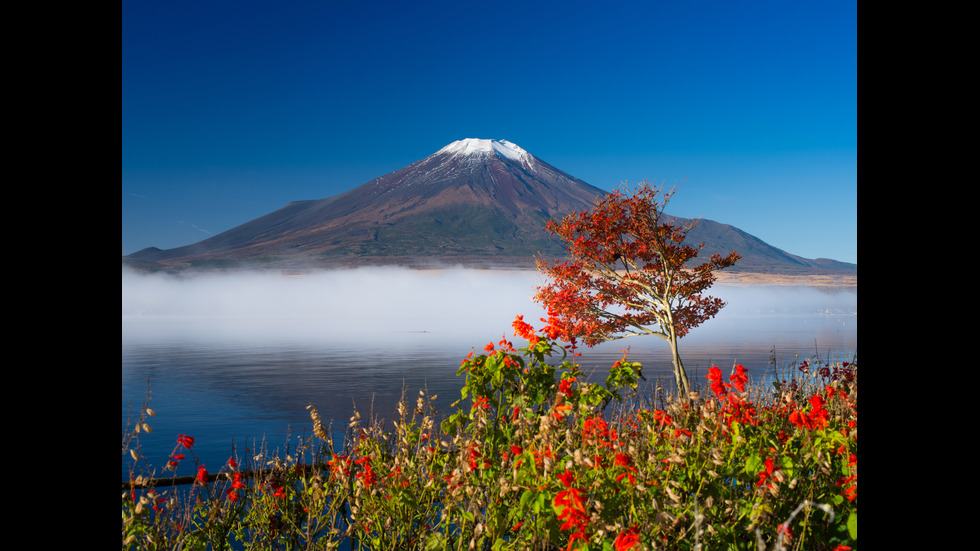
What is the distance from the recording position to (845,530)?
2490mm

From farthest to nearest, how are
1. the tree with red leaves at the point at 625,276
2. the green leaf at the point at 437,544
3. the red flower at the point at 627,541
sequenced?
the tree with red leaves at the point at 625,276
the green leaf at the point at 437,544
the red flower at the point at 627,541

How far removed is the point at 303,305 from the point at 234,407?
327ft

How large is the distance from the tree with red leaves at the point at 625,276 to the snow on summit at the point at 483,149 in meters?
142

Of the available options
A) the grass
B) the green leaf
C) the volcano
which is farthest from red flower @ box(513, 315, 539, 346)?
the volcano

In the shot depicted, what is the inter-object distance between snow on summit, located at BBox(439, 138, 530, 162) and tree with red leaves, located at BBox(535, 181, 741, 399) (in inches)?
5592

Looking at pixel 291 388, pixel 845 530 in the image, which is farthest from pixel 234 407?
pixel 845 530

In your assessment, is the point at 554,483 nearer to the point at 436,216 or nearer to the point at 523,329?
the point at 523,329

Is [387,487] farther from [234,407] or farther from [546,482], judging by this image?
[234,407]

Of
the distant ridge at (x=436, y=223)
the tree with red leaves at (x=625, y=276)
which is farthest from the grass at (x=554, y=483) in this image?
the distant ridge at (x=436, y=223)

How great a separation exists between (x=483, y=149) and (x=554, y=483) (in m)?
150

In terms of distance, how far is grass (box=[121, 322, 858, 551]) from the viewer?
2146 mm

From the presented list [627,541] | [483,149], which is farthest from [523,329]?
[483,149]

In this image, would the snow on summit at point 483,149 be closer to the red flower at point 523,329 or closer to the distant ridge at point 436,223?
the distant ridge at point 436,223

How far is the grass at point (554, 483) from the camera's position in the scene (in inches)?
84.5
